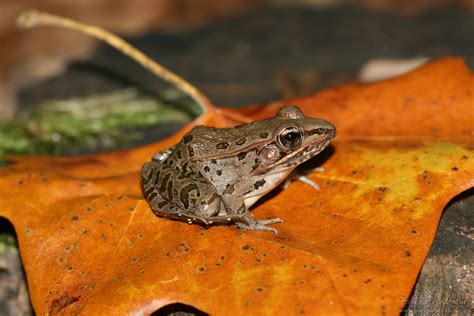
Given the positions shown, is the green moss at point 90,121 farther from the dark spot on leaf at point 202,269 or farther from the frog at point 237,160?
the dark spot on leaf at point 202,269

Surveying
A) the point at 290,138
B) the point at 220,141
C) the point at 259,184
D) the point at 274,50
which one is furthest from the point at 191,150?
the point at 274,50

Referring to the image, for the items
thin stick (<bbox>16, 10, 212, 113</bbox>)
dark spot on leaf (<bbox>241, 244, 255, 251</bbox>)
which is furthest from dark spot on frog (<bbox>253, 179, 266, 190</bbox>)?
thin stick (<bbox>16, 10, 212, 113</bbox>)

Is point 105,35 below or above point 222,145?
above

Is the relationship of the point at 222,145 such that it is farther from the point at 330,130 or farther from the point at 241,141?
the point at 330,130

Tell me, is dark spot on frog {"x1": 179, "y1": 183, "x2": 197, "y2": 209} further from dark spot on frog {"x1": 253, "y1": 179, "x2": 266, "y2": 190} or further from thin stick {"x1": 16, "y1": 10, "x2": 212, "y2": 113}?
thin stick {"x1": 16, "y1": 10, "x2": 212, "y2": 113}

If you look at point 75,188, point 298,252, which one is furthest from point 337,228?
point 75,188

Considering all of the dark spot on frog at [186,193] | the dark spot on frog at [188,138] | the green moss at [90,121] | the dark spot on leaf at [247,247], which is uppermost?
the dark spot on frog at [188,138]

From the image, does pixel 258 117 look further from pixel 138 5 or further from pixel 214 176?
pixel 138 5

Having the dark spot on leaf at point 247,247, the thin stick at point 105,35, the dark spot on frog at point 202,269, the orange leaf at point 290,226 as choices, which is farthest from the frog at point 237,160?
the dark spot on frog at point 202,269
